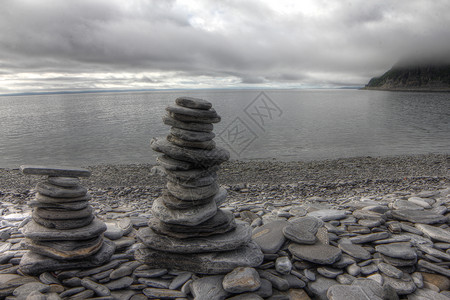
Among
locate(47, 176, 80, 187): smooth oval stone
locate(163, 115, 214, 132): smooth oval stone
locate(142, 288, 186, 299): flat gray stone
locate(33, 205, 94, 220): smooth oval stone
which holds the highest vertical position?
locate(163, 115, 214, 132): smooth oval stone

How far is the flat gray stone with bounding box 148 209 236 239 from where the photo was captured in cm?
711

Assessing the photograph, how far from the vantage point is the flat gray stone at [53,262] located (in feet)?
22.0

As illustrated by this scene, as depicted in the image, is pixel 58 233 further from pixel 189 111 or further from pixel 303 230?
pixel 303 230

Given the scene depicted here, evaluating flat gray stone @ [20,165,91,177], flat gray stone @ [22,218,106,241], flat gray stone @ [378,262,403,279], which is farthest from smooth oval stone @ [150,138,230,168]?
flat gray stone @ [378,262,403,279]

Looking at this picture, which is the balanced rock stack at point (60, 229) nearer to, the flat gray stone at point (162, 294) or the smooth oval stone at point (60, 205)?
the smooth oval stone at point (60, 205)

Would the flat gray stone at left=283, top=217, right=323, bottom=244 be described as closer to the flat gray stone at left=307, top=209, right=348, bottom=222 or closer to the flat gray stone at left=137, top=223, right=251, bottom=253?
the flat gray stone at left=307, top=209, right=348, bottom=222

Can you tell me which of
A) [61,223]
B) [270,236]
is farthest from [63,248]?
[270,236]

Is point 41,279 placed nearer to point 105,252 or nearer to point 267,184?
point 105,252

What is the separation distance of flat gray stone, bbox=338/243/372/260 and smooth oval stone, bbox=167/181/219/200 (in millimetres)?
3512

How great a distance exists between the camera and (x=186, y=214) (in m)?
7.01

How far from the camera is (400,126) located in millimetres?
53625

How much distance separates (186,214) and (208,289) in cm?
164

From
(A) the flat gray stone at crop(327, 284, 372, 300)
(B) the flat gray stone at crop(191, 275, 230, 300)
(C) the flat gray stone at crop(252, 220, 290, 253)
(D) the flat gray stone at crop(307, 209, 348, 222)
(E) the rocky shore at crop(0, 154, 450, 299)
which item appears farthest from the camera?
(D) the flat gray stone at crop(307, 209, 348, 222)

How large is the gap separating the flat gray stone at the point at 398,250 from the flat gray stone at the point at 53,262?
6.53m
